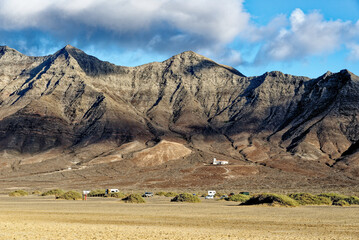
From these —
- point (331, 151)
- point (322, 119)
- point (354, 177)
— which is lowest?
point (354, 177)

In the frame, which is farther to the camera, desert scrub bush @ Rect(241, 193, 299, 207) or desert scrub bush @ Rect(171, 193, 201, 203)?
desert scrub bush @ Rect(171, 193, 201, 203)

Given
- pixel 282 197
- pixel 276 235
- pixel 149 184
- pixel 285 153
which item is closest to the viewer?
pixel 276 235

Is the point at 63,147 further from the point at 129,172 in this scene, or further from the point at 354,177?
the point at 354,177

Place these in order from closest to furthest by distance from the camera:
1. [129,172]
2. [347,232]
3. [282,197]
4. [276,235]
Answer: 1. [276,235]
2. [347,232]
3. [282,197]
4. [129,172]

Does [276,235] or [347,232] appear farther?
[347,232]

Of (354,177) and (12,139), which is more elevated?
(12,139)

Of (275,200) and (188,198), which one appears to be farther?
(188,198)

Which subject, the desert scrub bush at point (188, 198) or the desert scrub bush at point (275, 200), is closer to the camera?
the desert scrub bush at point (275, 200)

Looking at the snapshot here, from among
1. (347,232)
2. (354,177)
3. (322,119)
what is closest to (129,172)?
(354,177)

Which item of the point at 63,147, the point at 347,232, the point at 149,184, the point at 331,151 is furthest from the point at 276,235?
the point at 63,147

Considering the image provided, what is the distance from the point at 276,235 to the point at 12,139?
571 ft

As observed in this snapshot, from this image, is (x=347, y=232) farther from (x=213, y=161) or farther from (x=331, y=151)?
(x=331, y=151)

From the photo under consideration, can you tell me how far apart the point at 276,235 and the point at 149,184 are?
354 feet

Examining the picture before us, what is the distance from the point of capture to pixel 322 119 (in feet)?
614
